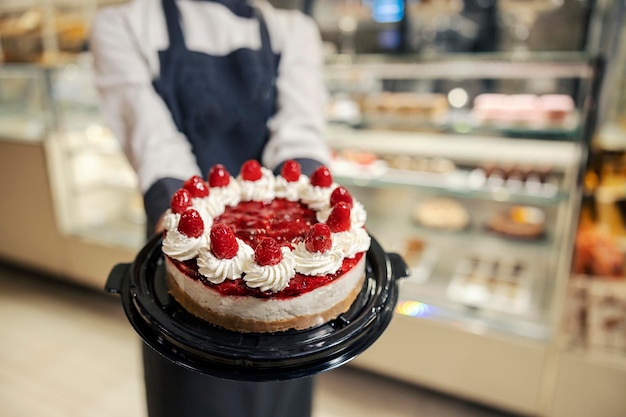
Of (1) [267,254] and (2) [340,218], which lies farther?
(2) [340,218]

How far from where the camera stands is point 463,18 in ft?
10.1

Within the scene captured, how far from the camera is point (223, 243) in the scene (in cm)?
98

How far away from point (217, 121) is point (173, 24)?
354 millimetres

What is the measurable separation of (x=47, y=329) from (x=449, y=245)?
2.80 meters

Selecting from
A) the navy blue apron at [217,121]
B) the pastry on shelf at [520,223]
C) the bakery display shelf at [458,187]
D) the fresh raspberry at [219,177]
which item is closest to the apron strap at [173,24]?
the navy blue apron at [217,121]

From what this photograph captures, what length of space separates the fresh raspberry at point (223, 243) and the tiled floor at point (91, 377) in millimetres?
1873

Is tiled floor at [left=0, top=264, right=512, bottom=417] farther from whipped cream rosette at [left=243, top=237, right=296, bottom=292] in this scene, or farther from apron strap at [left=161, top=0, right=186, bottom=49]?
apron strap at [left=161, top=0, right=186, bottom=49]

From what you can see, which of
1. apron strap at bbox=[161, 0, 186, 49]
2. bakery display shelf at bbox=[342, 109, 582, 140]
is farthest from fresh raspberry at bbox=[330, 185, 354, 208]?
bakery display shelf at bbox=[342, 109, 582, 140]

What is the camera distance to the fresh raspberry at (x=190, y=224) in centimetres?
102

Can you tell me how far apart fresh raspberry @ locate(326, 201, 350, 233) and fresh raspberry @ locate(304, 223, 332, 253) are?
0.10 metres

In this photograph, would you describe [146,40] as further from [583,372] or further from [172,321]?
[583,372]

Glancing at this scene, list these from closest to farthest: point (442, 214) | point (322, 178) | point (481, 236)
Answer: point (322, 178), point (481, 236), point (442, 214)

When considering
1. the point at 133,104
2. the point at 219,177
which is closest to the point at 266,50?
the point at 133,104

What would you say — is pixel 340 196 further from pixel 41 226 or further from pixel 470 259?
pixel 41 226
